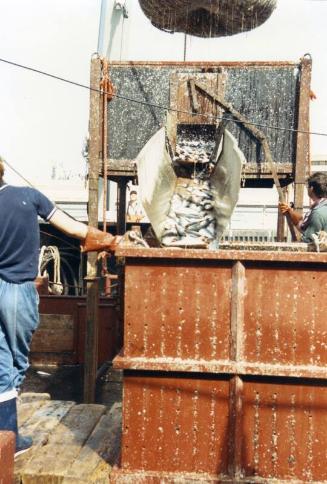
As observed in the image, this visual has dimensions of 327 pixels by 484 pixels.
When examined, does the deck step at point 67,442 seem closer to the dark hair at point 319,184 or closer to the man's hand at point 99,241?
the man's hand at point 99,241

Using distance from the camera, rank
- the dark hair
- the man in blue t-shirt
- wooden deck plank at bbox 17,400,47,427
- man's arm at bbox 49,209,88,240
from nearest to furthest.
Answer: the man in blue t-shirt → man's arm at bbox 49,209,88,240 → wooden deck plank at bbox 17,400,47,427 → the dark hair

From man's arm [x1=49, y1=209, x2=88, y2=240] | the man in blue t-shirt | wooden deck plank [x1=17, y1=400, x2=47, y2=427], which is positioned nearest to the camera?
the man in blue t-shirt

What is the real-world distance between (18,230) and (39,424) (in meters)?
1.46

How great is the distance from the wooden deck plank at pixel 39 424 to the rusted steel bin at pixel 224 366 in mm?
613

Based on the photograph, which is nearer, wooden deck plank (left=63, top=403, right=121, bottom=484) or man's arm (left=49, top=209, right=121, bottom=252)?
wooden deck plank (left=63, top=403, right=121, bottom=484)

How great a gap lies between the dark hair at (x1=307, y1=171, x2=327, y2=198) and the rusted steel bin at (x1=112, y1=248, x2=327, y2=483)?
173 cm

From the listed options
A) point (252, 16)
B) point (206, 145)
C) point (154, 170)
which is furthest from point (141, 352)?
point (252, 16)

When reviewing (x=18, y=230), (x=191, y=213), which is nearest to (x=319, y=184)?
(x=191, y=213)

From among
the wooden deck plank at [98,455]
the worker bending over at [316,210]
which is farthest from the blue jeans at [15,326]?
the worker bending over at [316,210]

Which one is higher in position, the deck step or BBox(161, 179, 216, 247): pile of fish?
BBox(161, 179, 216, 247): pile of fish

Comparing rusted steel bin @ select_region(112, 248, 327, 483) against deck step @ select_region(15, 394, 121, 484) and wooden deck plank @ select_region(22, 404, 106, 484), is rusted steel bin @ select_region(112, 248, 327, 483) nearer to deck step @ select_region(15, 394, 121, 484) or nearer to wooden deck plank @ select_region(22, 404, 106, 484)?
deck step @ select_region(15, 394, 121, 484)

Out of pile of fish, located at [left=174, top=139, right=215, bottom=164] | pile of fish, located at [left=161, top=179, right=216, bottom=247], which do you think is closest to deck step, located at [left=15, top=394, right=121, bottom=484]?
pile of fish, located at [left=161, top=179, right=216, bottom=247]

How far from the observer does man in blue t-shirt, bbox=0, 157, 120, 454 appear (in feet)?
9.60

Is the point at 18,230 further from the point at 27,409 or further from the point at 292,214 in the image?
the point at 292,214
